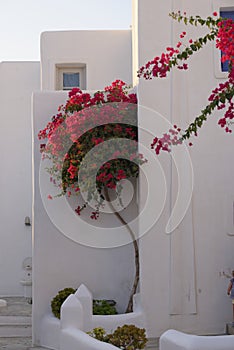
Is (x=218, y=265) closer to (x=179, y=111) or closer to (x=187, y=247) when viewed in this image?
(x=187, y=247)

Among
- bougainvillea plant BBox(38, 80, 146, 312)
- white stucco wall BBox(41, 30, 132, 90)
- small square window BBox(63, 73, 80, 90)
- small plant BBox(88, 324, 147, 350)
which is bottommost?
small plant BBox(88, 324, 147, 350)

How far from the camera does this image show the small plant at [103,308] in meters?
9.27

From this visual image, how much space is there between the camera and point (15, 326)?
36.9 ft

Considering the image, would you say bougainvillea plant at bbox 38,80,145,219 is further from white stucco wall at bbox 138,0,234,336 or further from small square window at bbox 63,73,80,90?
small square window at bbox 63,73,80,90

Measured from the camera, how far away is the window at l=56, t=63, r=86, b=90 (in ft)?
45.3

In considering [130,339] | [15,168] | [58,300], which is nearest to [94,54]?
[15,168]

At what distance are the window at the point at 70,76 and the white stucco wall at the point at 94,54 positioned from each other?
0.15 metres

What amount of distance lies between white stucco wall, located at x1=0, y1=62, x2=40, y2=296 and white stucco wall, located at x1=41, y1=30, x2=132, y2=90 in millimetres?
1376

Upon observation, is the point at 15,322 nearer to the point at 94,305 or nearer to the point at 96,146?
the point at 94,305

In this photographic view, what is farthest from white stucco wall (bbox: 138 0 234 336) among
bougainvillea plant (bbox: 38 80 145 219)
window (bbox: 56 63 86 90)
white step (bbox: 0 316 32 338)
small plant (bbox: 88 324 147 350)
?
window (bbox: 56 63 86 90)

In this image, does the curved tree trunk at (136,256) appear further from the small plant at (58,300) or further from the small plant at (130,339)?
the small plant at (130,339)

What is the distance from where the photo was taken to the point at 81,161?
30.8ft

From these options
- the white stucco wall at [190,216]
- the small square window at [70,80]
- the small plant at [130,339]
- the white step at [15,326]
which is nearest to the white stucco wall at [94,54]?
the small square window at [70,80]

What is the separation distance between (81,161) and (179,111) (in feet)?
5.28
